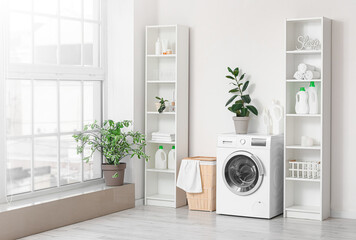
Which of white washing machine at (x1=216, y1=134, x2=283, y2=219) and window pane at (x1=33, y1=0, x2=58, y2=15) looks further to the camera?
white washing machine at (x1=216, y1=134, x2=283, y2=219)

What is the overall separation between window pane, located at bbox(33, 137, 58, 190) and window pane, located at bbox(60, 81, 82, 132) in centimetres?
24

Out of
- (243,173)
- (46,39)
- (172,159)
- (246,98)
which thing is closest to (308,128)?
(246,98)

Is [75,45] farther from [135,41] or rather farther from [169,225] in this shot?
[169,225]

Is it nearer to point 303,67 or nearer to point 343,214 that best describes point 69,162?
point 303,67

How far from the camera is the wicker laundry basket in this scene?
19.1 ft

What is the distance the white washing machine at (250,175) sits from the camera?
5.45 meters

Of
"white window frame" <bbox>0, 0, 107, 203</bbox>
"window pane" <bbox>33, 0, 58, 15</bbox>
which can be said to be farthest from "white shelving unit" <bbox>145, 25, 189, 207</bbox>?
"window pane" <bbox>33, 0, 58, 15</bbox>

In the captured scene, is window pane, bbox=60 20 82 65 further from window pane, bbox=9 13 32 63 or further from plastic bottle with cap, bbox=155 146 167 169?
plastic bottle with cap, bbox=155 146 167 169

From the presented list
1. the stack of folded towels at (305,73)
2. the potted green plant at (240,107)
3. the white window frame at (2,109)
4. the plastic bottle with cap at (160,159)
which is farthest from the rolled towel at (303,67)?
the white window frame at (2,109)

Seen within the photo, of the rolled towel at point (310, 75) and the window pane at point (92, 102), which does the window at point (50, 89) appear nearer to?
the window pane at point (92, 102)

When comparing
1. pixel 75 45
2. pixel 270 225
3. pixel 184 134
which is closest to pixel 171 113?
pixel 184 134

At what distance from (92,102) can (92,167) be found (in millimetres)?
709

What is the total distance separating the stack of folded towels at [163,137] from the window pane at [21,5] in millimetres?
1897

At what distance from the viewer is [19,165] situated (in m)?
5.13
